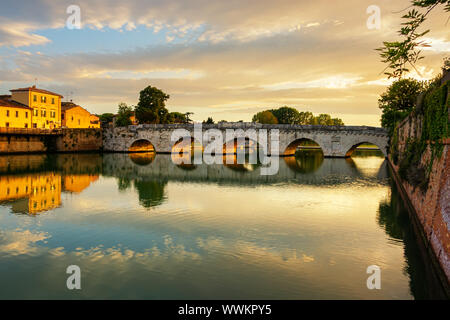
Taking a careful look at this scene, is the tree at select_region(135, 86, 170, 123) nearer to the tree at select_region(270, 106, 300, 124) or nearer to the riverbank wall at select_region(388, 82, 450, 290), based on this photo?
the riverbank wall at select_region(388, 82, 450, 290)

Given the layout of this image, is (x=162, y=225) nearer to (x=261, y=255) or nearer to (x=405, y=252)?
(x=261, y=255)

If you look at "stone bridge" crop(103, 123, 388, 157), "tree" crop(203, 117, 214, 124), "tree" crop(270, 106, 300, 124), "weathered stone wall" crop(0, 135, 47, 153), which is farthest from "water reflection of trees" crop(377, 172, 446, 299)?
"tree" crop(270, 106, 300, 124)

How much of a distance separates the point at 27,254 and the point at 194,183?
48.3 feet

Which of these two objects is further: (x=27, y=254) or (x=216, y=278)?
(x=27, y=254)

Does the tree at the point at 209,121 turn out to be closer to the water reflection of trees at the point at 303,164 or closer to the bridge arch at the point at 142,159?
the bridge arch at the point at 142,159

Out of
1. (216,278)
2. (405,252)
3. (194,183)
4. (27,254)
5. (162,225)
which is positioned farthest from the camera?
(194,183)

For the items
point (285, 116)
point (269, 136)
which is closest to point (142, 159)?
point (269, 136)

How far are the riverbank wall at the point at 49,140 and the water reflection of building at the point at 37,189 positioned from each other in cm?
2428

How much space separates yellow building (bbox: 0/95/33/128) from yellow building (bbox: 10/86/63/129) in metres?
0.94

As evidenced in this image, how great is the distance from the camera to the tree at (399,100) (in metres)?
43.0

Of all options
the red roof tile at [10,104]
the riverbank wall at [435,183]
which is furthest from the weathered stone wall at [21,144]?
the riverbank wall at [435,183]

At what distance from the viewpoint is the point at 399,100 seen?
Answer: 157 ft

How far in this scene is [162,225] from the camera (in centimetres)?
1276
